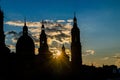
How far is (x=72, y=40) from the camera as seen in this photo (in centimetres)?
14550

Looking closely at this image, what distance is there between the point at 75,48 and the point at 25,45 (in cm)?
2739

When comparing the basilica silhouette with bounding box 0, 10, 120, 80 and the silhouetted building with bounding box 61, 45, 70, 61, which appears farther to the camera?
the silhouetted building with bounding box 61, 45, 70, 61

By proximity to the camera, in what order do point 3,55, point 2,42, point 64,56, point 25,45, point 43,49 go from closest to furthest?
1. point 3,55
2. point 2,42
3. point 25,45
4. point 43,49
5. point 64,56

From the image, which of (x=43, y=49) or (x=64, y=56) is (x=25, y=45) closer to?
(x=43, y=49)

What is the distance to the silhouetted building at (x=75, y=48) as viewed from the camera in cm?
14425

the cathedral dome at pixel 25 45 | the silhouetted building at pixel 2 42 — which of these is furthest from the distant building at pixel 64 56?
the silhouetted building at pixel 2 42

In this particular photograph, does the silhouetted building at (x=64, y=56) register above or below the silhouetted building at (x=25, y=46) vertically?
below

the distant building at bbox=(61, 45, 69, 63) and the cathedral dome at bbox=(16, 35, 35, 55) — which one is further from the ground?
the cathedral dome at bbox=(16, 35, 35, 55)

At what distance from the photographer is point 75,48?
14662cm

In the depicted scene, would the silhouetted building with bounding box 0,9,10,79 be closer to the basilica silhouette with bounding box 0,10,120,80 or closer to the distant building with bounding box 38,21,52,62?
the basilica silhouette with bounding box 0,10,120,80

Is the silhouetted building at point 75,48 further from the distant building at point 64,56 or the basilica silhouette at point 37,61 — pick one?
the distant building at point 64,56

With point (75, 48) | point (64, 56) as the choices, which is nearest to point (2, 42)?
point (75, 48)

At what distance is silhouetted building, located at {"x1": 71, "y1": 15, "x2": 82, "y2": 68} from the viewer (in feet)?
473

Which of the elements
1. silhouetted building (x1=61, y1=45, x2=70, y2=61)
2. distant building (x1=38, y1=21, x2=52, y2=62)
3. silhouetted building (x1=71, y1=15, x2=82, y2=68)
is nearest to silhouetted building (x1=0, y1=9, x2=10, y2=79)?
distant building (x1=38, y1=21, x2=52, y2=62)
